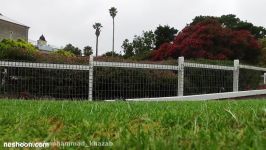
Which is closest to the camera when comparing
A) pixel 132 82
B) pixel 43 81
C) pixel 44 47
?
pixel 43 81

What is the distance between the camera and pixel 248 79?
67.1ft

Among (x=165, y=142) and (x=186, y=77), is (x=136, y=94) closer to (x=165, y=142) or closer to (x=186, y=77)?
(x=186, y=77)

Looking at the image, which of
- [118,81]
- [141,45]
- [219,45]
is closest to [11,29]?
[141,45]

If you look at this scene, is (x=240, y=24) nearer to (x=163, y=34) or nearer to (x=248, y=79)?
(x=163, y=34)

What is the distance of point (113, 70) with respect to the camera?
629 inches

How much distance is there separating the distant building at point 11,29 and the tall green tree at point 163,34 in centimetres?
1792

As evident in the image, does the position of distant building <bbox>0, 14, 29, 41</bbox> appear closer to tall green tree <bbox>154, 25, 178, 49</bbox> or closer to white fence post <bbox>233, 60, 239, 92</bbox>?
tall green tree <bbox>154, 25, 178, 49</bbox>

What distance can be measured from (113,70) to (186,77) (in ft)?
8.73

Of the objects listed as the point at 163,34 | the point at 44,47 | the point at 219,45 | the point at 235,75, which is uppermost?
the point at 163,34

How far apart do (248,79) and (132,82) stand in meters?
6.49

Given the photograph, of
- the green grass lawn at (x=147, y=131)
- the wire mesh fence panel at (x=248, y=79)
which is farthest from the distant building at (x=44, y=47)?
the green grass lawn at (x=147, y=131)

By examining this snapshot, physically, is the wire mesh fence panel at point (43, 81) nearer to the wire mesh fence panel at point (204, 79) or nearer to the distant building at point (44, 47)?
the wire mesh fence panel at point (204, 79)

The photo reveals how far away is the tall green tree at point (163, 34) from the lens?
169 feet

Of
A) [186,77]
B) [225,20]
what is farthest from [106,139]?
[225,20]
